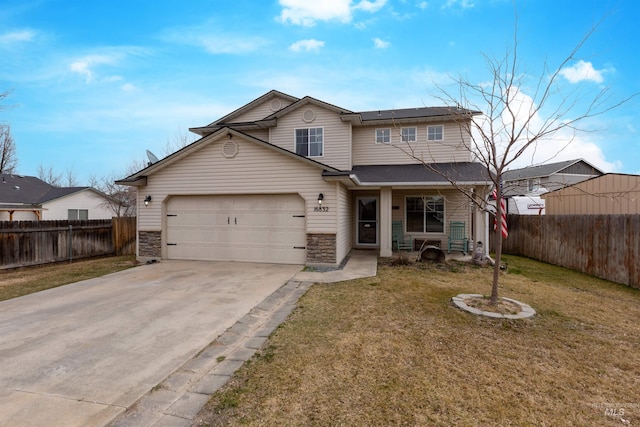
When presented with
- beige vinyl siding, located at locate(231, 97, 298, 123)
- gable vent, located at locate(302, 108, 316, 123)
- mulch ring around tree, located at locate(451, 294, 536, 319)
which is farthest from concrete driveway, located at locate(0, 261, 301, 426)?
beige vinyl siding, located at locate(231, 97, 298, 123)

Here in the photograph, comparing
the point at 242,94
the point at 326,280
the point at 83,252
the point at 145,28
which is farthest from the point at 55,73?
the point at 326,280

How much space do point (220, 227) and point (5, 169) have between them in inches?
1123

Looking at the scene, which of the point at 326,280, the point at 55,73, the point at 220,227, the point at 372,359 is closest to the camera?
the point at 372,359

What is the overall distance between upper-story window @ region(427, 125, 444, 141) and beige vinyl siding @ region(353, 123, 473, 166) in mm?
112

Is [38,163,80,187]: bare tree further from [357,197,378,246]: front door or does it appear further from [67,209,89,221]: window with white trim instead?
[357,197,378,246]: front door

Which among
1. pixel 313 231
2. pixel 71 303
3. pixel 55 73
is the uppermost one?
pixel 55 73

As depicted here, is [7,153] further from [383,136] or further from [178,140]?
[383,136]

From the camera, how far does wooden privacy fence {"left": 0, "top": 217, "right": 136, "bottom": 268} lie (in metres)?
8.77

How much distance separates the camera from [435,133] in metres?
11.9

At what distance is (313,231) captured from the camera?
28.1 feet

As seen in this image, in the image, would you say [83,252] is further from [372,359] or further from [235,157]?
[372,359]

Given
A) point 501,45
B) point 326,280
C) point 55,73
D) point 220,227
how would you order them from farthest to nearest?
point 55,73
point 220,227
point 326,280
point 501,45

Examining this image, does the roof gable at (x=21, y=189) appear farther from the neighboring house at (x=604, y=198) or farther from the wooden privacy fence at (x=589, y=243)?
the neighboring house at (x=604, y=198)

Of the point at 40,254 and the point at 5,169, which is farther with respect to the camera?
the point at 5,169
